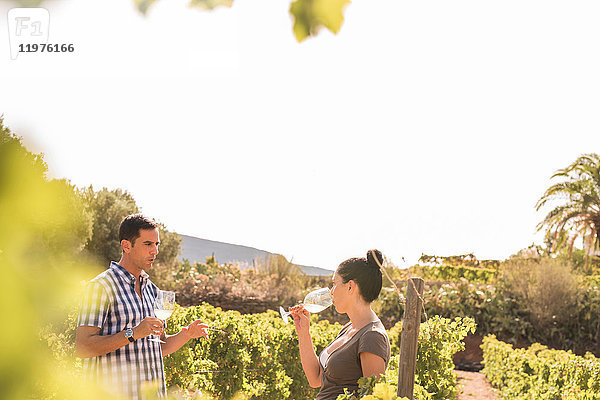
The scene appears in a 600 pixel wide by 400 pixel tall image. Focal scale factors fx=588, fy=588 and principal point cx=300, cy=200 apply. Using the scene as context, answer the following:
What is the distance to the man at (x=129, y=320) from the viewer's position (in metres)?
2.74

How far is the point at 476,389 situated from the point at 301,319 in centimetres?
918

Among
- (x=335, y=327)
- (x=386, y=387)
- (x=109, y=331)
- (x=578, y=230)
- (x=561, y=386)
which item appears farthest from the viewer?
(x=578, y=230)

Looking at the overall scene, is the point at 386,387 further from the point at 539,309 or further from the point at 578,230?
the point at 578,230

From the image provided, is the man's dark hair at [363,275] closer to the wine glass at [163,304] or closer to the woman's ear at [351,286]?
the woman's ear at [351,286]

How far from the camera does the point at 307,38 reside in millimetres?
730

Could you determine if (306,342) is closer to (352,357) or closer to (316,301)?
(316,301)

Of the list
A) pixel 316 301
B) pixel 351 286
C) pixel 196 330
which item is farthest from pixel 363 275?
pixel 196 330

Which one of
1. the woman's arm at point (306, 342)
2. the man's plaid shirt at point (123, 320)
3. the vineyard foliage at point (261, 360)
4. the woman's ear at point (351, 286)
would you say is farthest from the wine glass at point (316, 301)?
the vineyard foliage at point (261, 360)

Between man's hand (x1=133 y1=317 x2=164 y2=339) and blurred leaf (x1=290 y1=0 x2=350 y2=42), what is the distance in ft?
7.31

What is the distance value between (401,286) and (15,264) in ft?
57.0

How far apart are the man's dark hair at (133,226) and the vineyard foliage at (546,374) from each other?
4.46 meters

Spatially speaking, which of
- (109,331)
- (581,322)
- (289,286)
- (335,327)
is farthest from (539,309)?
(109,331)

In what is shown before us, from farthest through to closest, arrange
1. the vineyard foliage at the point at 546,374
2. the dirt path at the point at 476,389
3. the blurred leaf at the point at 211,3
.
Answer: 1. the dirt path at the point at 476,389
2. the vineyard foliage at the point at 546,374
3. the blurred leaf at the point at 211,3

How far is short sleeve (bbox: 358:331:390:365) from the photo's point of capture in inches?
119
